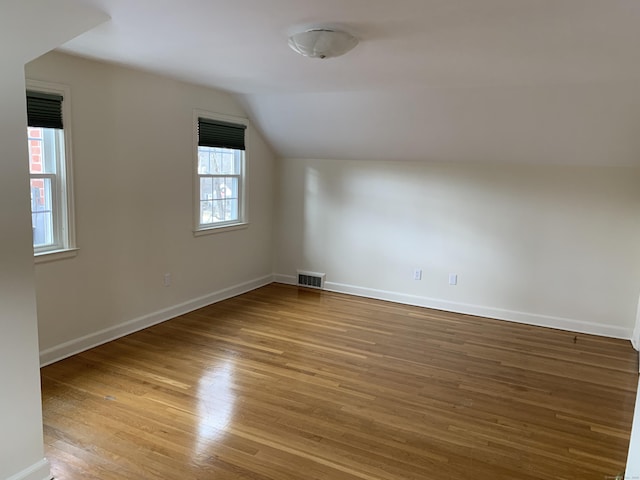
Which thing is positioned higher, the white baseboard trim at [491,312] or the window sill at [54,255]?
the window sill at [54,255]

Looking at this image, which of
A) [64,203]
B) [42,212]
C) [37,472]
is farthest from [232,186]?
[37,472]

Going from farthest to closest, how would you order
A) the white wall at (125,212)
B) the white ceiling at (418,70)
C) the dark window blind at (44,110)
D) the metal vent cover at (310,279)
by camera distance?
1. the metal vent cover at (310,279)
2. the white wall at (125,212)
3. the dark window blind at (44,110)
4. the white ceiling at (418,70)

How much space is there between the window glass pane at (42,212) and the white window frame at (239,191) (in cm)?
146

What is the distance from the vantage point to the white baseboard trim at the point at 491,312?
4438 mm

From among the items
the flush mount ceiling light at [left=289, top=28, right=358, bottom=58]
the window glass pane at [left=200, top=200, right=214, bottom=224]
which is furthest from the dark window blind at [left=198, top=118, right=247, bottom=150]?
the flush mount ceiling light at [left=289, top=28, right=358, bottom=58]

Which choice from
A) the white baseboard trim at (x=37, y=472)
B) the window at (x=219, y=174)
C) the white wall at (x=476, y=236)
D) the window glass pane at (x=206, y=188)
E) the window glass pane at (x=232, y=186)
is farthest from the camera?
the window glass pane at (x=232, y=186)

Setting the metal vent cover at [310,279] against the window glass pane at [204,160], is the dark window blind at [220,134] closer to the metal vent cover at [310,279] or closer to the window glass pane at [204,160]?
the window glass pane at [204,160]

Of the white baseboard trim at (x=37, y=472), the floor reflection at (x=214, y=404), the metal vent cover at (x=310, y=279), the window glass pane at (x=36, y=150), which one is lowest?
the floor reflection at (x=214, y=404)

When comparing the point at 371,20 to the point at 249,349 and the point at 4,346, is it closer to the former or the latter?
the point at 4,346

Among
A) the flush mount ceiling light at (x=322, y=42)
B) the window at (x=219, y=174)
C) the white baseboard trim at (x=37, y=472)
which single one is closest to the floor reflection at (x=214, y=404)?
the white baseboard trim at (x=37, y=472)

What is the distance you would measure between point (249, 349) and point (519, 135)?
309 cm

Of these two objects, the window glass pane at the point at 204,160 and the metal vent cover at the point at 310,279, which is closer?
the window glass pane at the point at 204,160

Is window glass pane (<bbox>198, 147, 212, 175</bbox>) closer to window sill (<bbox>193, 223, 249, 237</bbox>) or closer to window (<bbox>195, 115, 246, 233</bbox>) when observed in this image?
window (<bbox>195, 115, 246, 233</bbox>)

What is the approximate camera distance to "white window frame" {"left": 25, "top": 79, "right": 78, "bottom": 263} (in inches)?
131
